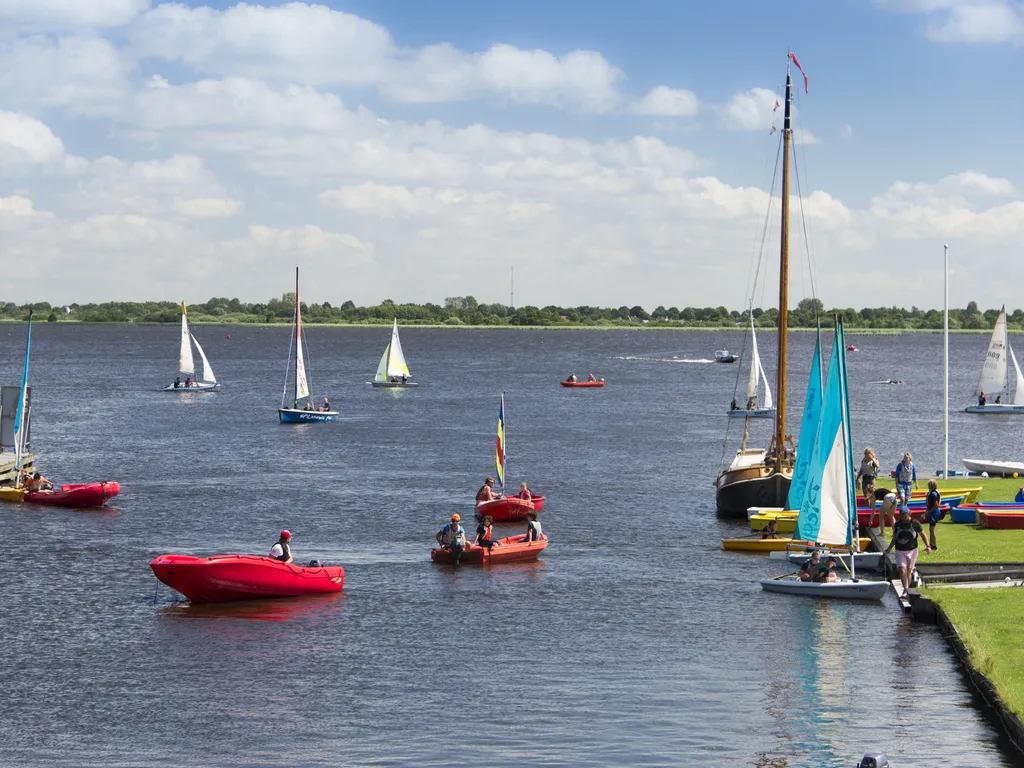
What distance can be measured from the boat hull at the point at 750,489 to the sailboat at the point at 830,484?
1174 cm

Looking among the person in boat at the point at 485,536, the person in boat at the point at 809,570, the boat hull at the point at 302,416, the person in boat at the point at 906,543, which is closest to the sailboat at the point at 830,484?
the person in boat at the point at 809,570

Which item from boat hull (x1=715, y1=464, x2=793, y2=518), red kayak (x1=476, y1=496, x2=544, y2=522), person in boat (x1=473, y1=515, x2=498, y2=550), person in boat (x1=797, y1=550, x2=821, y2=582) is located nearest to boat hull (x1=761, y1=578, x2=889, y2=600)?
person in boat (x1=797, y1=550, x2=821, y2=582)

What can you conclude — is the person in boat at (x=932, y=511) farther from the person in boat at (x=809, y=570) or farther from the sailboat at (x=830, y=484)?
the person in boat at (x=809, y=570)

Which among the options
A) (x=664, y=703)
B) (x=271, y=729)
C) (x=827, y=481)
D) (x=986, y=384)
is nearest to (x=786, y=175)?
(x=827, y=481)

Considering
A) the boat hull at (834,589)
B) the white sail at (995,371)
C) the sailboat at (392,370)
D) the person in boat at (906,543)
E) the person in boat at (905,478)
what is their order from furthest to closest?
the sailboat at (392,370) < the white sail at (995,371) < the person in boat at (905,478) < the boat hull at (834,589) < the person in boat at (906,543)

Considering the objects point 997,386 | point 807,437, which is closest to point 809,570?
point 807,437

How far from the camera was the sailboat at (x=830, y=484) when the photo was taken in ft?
133

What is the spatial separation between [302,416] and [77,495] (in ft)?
150

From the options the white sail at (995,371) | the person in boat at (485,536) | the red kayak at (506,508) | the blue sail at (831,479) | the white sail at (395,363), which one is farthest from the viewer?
the white sail at (395,363)

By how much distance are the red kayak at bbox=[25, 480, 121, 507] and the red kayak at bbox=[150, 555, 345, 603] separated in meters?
19.5

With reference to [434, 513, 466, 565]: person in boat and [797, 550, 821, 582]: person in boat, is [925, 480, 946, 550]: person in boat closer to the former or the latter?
[797, 550, 821, 582]: person in boat

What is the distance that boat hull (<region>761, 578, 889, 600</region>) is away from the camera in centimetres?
3850

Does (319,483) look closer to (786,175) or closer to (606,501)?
(606,501)

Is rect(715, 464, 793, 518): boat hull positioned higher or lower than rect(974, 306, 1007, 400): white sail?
lower
